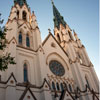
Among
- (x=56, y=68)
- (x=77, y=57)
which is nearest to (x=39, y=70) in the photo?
(x=56, y=68)

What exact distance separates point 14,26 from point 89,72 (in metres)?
16.7

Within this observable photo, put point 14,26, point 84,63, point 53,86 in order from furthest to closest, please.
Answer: point 84,63
point 14,26
point 53,86

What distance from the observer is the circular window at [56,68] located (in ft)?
58.0

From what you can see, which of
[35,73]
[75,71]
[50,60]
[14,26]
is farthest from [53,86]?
[14,26]

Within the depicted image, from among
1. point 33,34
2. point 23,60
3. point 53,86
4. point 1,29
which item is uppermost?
point 33,34

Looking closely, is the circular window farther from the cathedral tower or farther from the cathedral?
the cathedral tower

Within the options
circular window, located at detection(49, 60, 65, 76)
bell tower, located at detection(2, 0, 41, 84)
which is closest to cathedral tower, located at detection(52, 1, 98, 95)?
circular window, located at detection(49, 60, 65, 76)

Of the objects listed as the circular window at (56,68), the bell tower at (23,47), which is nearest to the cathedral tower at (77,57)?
the circular window at (56,68)

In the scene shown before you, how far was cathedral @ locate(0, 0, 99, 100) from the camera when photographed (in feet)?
40.1

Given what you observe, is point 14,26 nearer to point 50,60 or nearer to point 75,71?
point 50,60

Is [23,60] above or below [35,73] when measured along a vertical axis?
above

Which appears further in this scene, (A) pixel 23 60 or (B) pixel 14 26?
(B) pixel 14 26

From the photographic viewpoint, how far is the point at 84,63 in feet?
79.2

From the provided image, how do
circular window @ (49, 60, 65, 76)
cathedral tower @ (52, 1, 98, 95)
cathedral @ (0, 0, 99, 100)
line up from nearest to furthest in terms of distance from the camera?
cathedral @ (0, 0, 99, 100) → circular window @ (49, 60, 65, 76) → cathedral tower @ (52, 1, 98, 95)
